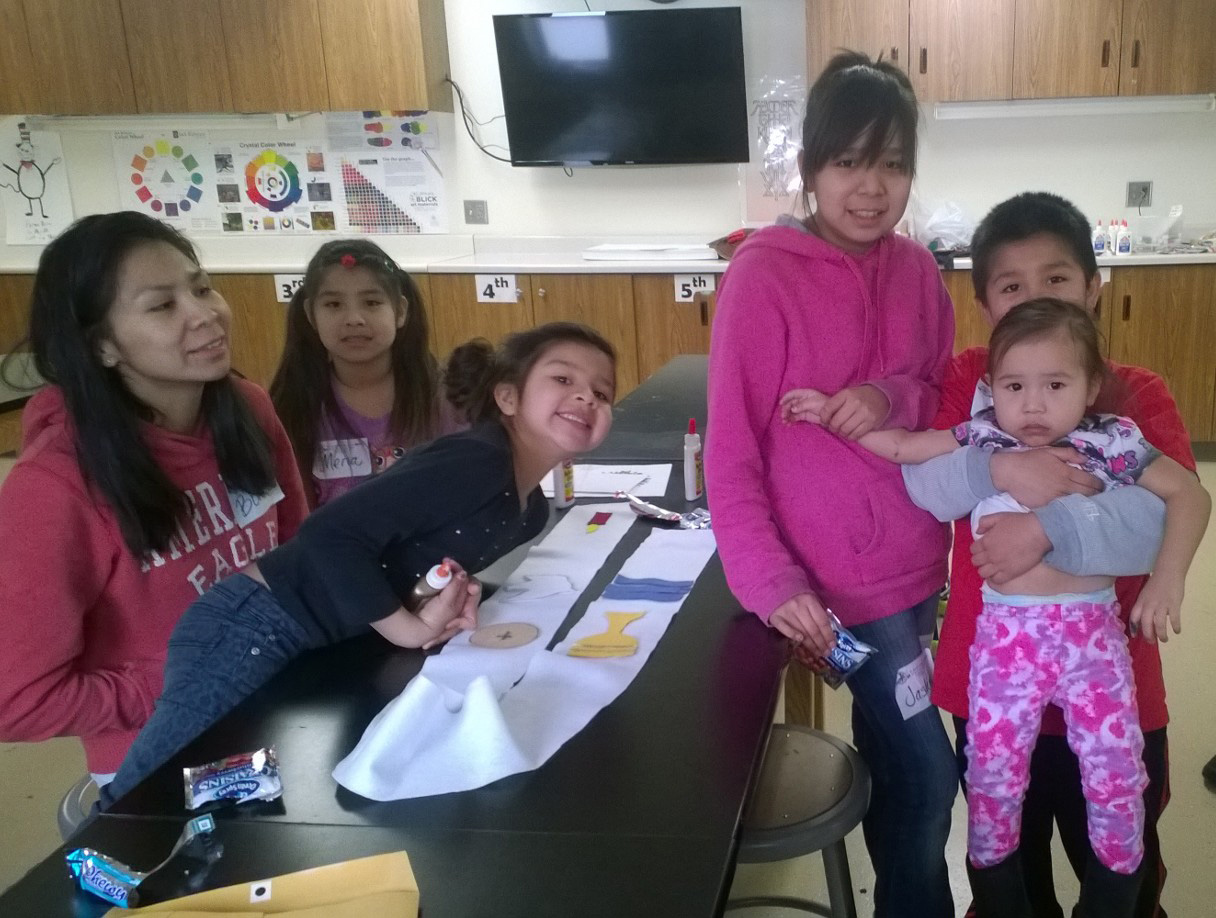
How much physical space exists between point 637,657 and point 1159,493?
0.66m

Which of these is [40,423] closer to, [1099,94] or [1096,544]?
[1096,544]

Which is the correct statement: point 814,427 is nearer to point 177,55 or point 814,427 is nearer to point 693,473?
point 693,473

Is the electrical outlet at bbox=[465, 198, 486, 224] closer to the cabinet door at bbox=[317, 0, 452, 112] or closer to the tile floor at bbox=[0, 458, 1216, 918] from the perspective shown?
the cabinet door at bbox=[317, 0, 452, 112]

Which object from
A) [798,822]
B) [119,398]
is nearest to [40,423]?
[119,398]

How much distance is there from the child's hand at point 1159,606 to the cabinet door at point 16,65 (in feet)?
17.4

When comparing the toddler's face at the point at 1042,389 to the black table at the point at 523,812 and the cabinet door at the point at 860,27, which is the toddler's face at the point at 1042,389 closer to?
the black table at the point at 523,812

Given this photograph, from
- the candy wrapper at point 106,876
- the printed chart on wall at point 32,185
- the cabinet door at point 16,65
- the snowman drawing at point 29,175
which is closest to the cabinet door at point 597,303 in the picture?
the cabinet door at point 16,65

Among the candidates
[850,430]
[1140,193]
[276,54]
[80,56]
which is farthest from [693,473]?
[80,56]

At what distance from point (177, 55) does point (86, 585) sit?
4162mm

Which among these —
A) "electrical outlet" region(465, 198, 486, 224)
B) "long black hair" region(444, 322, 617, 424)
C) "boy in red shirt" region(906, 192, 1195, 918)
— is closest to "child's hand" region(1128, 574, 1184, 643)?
"boy in red shirt" region(906, 192, 1195, 918)

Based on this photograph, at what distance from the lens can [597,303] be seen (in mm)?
4477

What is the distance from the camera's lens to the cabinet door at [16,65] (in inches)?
186

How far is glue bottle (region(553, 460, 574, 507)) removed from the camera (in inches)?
71.1

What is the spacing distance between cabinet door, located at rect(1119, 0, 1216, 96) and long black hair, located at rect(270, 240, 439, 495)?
132 inches
